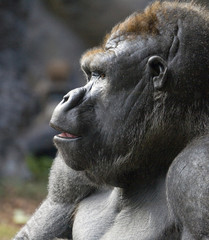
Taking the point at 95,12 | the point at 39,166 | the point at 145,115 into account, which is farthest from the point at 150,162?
the point at 95,12

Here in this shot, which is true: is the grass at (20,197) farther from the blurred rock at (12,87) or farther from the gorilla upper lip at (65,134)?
the gorilla upper lip at (65,134)

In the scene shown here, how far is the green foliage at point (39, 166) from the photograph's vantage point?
10539 millimetres

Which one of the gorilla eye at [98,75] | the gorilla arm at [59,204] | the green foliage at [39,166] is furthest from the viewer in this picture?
the green foliage at [39,166]

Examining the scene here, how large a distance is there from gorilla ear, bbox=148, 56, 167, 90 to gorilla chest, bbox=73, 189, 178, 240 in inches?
23.9

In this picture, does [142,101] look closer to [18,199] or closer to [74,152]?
[74,152]

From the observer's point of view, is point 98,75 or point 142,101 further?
point 98,75

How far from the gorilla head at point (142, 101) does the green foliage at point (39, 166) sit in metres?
7.41

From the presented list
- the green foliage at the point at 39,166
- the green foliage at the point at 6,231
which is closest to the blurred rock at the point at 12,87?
the green foliage at the point at 39,166

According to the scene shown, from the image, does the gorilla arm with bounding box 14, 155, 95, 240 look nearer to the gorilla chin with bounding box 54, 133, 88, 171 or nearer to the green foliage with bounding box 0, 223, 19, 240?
the gorilla chin with bounding box 54, 133, 88, 171

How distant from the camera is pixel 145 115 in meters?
3.01

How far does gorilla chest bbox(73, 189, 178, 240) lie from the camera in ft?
9.89

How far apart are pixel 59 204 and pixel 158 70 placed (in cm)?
123

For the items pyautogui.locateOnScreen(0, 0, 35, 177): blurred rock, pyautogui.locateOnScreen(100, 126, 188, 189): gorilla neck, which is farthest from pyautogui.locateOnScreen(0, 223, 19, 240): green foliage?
pyautogui.locateOnScreen(100, 126, 188, 189): gorilla neck

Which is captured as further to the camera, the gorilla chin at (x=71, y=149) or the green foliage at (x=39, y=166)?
the green foliage at (x=39, y=166)
